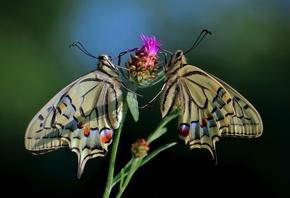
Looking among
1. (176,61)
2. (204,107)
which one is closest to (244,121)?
(204,107)

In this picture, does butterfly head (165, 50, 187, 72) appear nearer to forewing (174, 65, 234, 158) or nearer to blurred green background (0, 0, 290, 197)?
forewing (174, 65, 234, 158)

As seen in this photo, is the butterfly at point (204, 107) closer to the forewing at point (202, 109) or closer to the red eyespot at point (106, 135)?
the forewing at point (202, 109)

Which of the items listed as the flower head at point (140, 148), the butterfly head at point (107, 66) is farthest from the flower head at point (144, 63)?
the flower head at point (140, 148)

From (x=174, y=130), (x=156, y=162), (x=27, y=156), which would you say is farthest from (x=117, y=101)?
(x=27, y=156)

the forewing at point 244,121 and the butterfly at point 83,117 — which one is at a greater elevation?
the butterfly at point 83,117

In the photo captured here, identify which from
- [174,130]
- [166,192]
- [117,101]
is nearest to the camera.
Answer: [117,101]
